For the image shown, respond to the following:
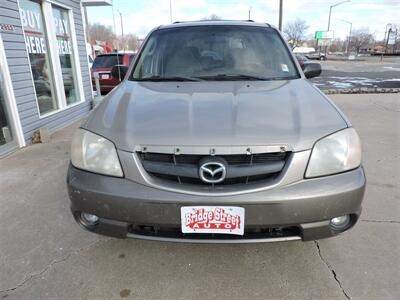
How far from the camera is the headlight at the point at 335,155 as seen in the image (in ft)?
5.62

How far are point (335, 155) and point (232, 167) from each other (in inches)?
23.5

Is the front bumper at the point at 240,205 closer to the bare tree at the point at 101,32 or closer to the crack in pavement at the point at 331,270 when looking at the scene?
the crack in pavement at the point at 331,270

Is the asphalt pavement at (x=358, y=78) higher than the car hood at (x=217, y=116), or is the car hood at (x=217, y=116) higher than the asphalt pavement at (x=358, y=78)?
the car hood at (x=217, y=116)

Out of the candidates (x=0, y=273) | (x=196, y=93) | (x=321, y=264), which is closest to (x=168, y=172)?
(x=196, y=93)

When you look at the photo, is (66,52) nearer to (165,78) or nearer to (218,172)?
(165,78)

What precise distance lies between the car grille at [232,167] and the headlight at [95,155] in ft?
0.73

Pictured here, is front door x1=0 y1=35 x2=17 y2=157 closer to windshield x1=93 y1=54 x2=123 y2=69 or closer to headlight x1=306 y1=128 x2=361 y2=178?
headlight x1=306 y1=128 x2=361 y2=178

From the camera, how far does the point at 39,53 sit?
18.4ft

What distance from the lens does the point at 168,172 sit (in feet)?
5.57

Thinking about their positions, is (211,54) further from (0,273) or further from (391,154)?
(391,154)

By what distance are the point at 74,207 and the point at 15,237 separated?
0.99 metres

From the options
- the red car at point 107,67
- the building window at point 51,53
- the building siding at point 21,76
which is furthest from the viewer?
the red car at point 107,67

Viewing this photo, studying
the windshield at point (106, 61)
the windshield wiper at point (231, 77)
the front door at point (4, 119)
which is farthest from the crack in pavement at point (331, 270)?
the windshield at point (106, 61)

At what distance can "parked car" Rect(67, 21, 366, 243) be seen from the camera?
1655mm
